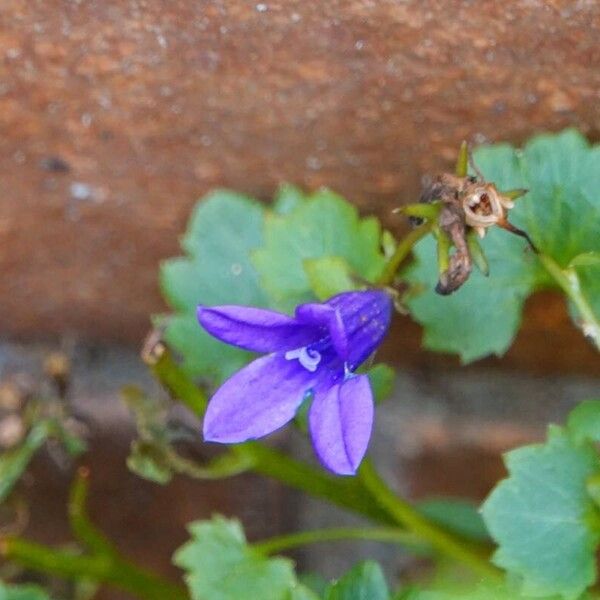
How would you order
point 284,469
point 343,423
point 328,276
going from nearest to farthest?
point 343,423 < point 328,276 < point 284,469

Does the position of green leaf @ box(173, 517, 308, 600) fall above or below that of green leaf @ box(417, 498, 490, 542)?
above

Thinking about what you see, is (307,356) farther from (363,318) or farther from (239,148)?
(239,148)

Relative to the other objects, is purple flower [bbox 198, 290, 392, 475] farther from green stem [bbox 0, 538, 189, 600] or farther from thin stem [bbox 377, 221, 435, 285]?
green stem [bbox 0, 538, 189, 600]

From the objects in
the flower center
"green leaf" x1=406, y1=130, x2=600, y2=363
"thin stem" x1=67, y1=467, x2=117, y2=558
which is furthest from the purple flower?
"thin stem" x1=67, y1=467, x2=117, y2=558

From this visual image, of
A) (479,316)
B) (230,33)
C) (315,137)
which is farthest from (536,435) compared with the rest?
(230,33)

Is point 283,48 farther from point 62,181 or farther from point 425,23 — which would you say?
point 62,181

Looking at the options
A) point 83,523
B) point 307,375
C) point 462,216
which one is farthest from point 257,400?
point 83,523

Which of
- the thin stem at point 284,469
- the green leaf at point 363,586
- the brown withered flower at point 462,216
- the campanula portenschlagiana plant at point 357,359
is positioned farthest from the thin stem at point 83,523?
the brown withered flower at point 462,216
